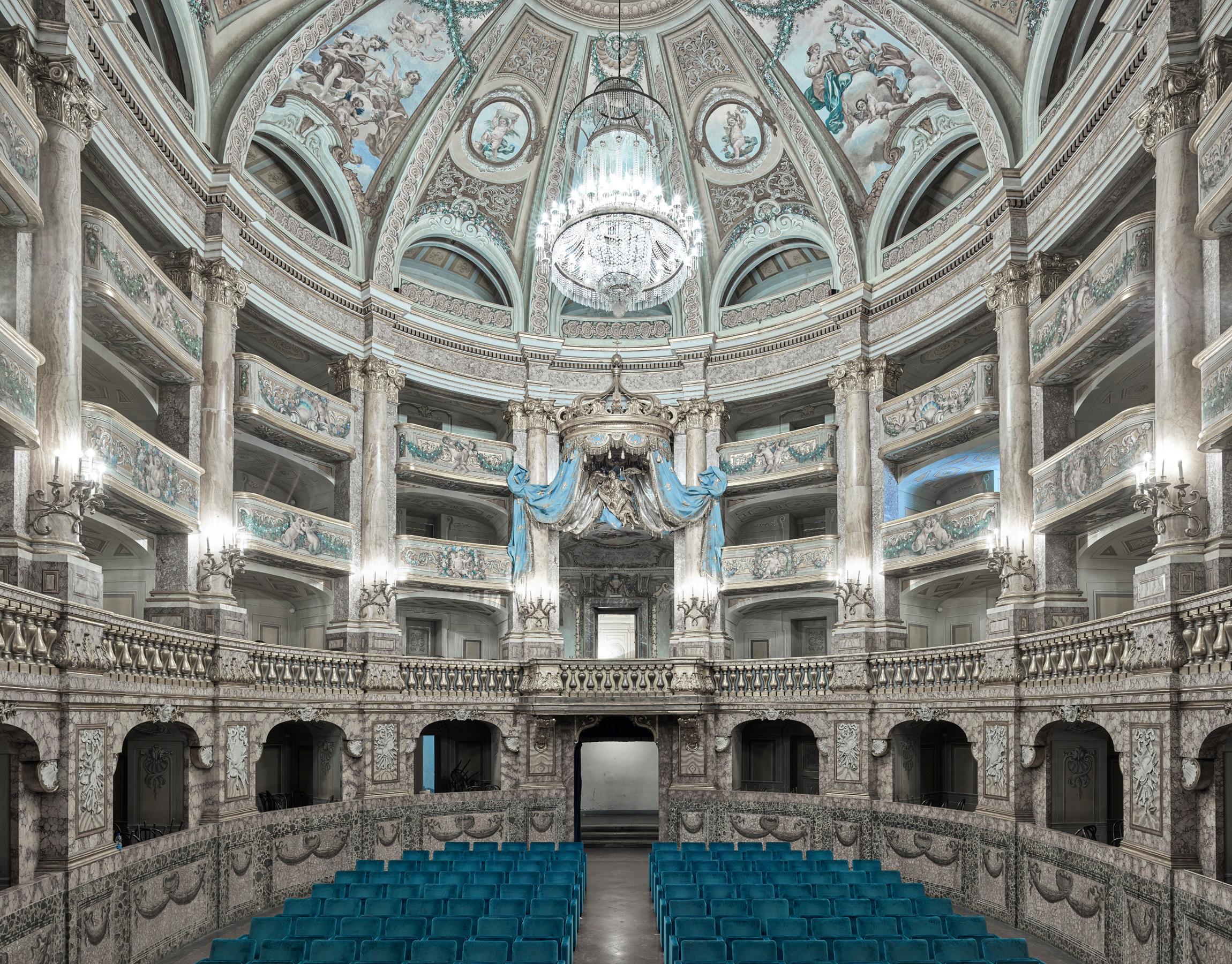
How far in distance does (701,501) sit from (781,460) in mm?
2136

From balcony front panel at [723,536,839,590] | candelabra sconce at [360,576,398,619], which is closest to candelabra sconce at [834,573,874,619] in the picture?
balcony front panel at [723,536,839,590]

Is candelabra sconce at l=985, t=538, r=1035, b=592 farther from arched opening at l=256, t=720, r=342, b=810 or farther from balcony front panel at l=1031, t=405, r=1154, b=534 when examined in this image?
arched opening at l=256, t=720, r=342, b=810

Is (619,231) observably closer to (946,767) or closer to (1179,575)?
(1179,575)

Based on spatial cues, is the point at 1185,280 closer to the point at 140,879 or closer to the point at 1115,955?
the point at 1115,955

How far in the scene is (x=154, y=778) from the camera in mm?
15320

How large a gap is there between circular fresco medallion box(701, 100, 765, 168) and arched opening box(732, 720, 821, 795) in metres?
12.9

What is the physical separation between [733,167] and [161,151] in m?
12.3

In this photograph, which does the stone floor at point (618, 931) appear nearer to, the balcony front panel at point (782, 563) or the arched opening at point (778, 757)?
the arched opening at point (778, 757)

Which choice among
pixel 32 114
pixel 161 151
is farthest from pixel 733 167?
pixel 32 114

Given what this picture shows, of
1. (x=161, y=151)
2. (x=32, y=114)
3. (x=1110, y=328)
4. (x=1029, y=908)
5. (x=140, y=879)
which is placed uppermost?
(x=161, y=151)

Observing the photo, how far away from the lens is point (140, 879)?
42.1ft

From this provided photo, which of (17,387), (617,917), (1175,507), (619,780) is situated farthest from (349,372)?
(1175,507)

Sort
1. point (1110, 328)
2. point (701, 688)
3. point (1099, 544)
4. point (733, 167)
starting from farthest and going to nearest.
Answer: point (733, 167) < point (701, 688) < point (1099, 544) < point (1110, 328)

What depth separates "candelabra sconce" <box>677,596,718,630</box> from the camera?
22.0 m
